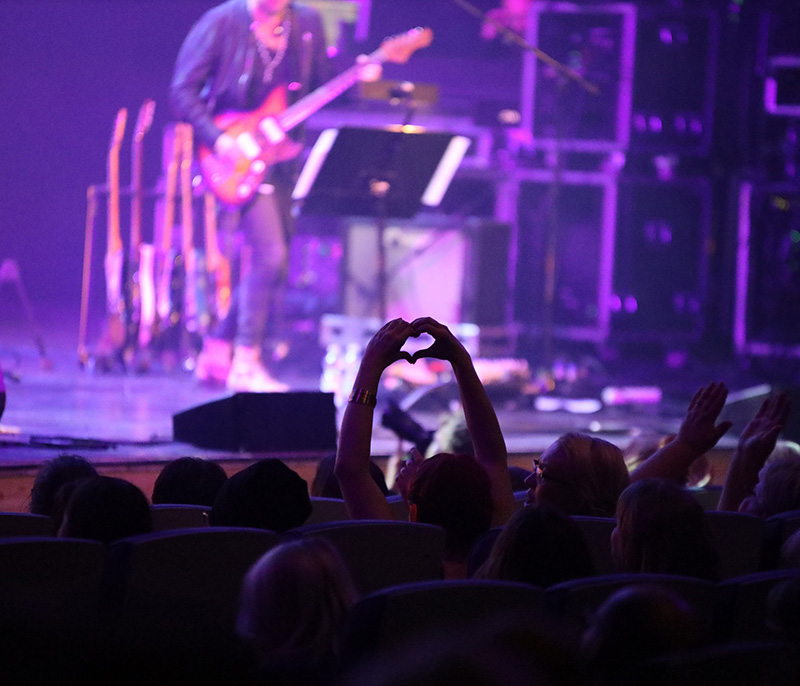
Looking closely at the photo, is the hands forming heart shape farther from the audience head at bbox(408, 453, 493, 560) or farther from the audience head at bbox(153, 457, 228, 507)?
the audience head at bbox(153, 457, 228, 507)

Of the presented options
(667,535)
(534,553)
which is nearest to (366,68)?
(667,535)

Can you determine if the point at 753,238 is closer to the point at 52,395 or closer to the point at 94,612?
the point at 52,395

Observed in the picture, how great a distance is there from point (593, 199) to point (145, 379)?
3701 millimetres

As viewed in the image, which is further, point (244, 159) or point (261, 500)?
point (244, 159)

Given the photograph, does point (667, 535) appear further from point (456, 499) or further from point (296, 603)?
point (296, 603)

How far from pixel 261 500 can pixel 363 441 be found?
0.92 feet

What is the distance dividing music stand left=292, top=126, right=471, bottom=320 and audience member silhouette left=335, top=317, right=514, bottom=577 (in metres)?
3.62

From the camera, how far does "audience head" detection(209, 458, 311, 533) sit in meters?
2.47

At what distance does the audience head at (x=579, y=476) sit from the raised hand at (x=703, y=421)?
278 mm

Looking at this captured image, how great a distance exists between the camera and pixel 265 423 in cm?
454

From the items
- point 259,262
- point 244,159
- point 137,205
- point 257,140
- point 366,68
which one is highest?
point 366,68

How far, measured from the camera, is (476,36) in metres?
10.6

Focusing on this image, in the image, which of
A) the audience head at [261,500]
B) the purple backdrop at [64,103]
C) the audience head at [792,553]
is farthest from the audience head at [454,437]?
the purple backdrop at [64,103]

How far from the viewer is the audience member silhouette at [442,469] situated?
2508mm
